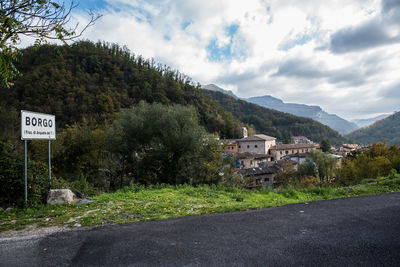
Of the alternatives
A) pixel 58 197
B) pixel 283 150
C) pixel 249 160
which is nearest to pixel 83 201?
pixel 58 197

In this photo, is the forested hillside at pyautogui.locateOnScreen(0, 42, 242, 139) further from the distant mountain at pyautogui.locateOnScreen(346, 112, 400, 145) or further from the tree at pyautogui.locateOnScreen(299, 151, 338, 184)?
the distant mountain at pyautogui.locateOnScreen(346, 112, 400, 145)

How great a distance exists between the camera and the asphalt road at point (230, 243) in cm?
288

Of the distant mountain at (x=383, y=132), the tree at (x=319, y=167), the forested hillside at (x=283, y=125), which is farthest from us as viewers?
the forested hillside at (x=283, y=125)

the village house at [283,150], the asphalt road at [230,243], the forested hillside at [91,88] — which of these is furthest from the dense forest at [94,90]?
the asphalt road at [230,243]

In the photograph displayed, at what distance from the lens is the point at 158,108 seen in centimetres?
1628

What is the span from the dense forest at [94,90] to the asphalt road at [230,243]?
3047cm

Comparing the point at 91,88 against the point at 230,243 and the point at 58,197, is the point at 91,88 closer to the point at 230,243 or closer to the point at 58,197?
→ the point at 58,197

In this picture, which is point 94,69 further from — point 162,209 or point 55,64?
point 162,209

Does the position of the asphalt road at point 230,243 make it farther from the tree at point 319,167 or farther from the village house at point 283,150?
the village house at point 283,150

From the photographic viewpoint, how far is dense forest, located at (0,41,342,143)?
51406 mm

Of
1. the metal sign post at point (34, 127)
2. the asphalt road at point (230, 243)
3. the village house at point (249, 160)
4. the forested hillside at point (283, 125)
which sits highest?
the forested hillside at point (283, 125)

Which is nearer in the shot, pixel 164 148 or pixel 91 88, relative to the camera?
pixel 164 148

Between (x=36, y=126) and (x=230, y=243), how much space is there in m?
6.81

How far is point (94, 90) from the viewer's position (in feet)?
214
